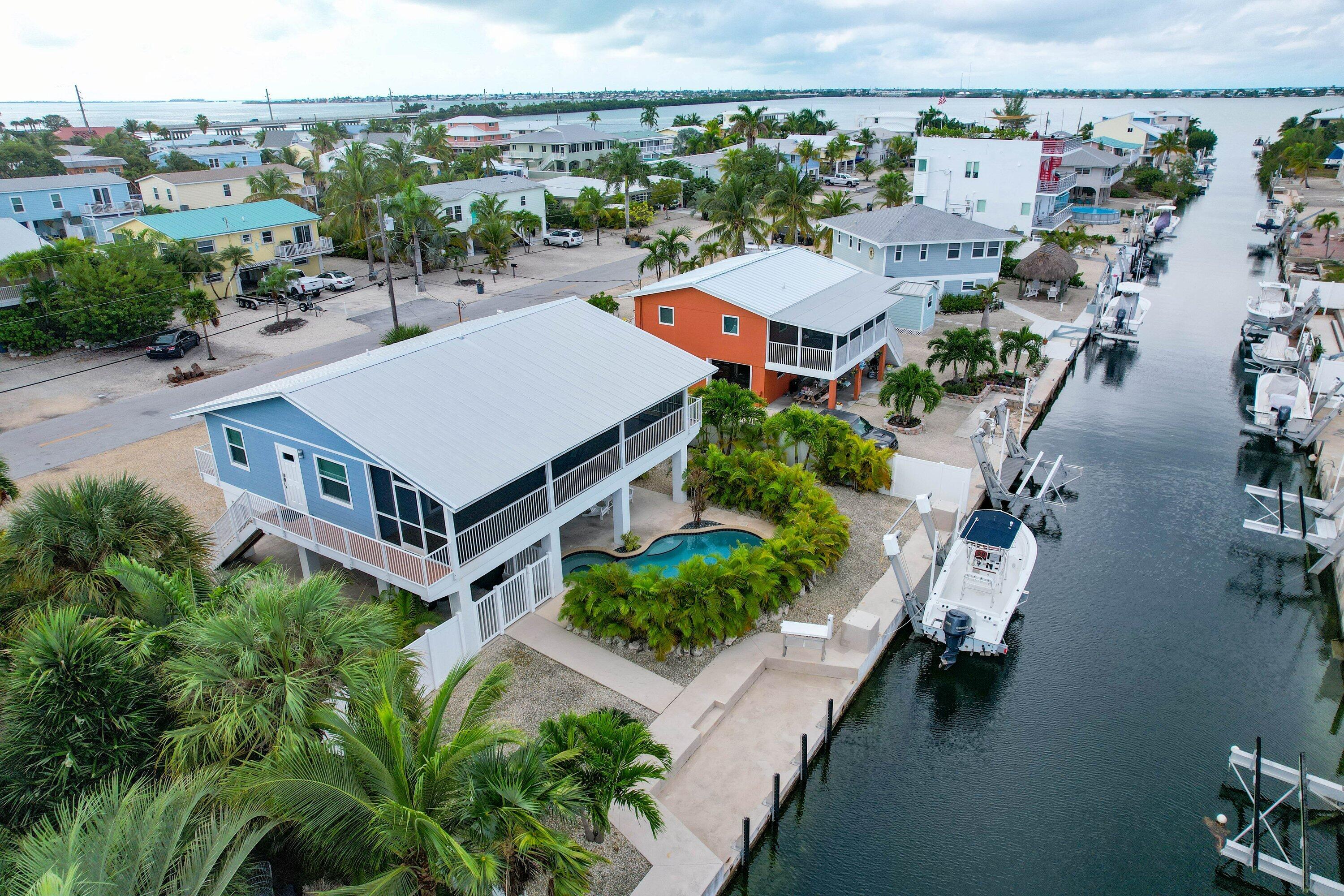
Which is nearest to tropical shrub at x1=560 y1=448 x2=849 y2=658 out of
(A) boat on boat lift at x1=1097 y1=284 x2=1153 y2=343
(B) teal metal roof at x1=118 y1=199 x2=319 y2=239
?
(A) boat on boat lift at x1=1097 y1=284 x2=1153 y2=343

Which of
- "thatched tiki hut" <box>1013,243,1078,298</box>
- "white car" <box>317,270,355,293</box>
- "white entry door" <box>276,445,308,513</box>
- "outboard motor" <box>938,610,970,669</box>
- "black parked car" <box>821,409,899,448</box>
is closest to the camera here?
"white entry door" <box>276,445,308,513</box>

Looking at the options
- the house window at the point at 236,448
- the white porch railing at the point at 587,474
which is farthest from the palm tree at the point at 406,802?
the house window at the point at 236,448

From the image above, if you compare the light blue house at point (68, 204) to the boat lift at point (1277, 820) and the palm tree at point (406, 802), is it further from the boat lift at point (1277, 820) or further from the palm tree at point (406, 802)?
the boat lift at point (1277, 820)

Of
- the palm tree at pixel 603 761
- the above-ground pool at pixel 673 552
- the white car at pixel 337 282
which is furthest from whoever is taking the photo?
the white car at pixel 337 282

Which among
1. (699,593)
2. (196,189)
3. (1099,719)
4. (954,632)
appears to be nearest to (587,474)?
(699,593)

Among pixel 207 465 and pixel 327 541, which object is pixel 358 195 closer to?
pixel 207 465

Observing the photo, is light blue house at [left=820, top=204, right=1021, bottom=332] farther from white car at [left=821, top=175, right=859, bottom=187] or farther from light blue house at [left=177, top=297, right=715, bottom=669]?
white car at [left=821, top=175, right=859, bottom=187]

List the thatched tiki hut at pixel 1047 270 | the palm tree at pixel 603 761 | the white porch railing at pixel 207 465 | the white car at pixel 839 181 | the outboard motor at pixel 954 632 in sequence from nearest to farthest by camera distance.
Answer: the palm tree at pixel 603 761, the outboard motor at pixel 954 632, the white porch railing at pixel 207 465, the thatched tiki hut at pixel 1047 270, the white car at pixel 839 181
